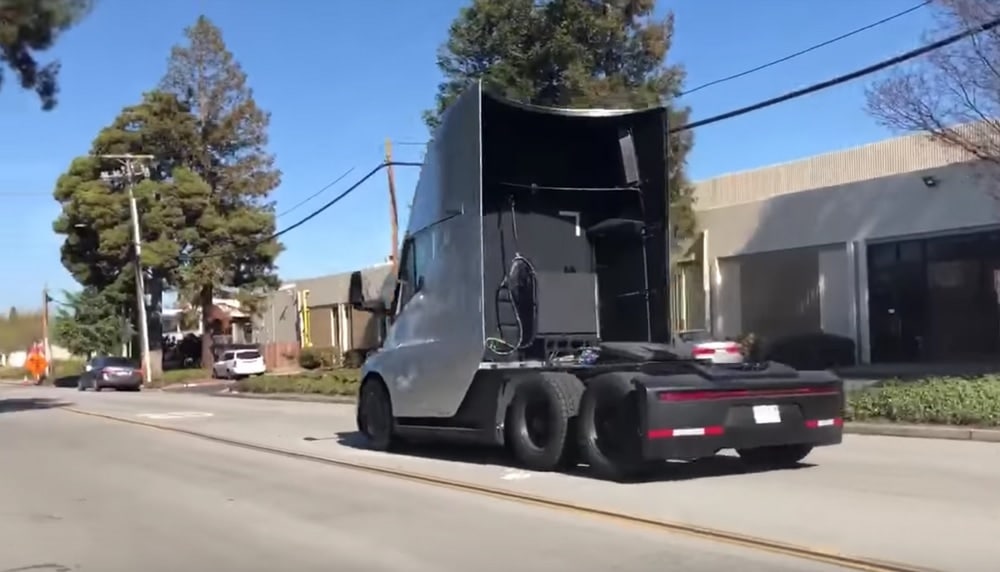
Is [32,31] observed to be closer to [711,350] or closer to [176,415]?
[176,415]

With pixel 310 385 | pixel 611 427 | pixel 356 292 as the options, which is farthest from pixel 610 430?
pixel 310 385

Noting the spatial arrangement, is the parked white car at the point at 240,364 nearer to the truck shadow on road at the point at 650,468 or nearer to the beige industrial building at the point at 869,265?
the beige industrial building at the point at 869,265

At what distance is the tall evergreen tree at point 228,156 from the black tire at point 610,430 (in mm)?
43581

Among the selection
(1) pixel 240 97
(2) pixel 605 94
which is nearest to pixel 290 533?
(2) pixel 605 94

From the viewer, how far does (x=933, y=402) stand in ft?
51.4

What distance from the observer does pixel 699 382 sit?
1077cm

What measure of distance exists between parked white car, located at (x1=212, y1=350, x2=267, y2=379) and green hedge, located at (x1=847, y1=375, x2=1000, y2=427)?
1432 inches

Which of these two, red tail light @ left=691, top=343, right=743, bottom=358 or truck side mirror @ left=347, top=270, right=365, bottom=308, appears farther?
truck side mirror @ left=347, top=270, right=365, bottom=308

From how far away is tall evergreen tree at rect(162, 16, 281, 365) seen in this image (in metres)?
53.8

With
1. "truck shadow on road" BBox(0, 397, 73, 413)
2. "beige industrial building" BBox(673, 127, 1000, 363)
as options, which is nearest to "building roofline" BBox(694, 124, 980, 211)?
"beige industrial building" BBox(673, 127, 1000, 363)

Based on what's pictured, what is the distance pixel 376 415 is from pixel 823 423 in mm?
6268

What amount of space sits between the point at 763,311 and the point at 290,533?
2660 centimetres

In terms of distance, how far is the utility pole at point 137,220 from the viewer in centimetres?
5100

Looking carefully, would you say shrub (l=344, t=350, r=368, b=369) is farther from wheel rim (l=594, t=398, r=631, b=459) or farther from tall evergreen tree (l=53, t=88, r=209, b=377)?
wheel rim (l=594, t=398, r=631, b=459)
